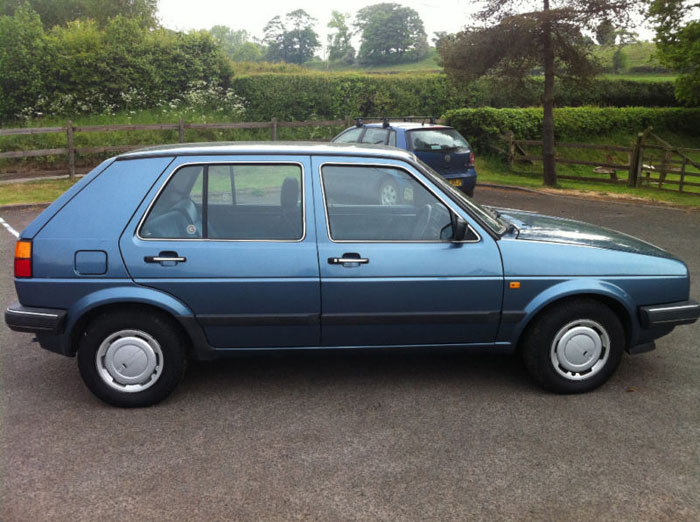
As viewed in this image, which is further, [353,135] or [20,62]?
[20,62]

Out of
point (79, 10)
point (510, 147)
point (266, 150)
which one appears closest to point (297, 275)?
point (266, 150)

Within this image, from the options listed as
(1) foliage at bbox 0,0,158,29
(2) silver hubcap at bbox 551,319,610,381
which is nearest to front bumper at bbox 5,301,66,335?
(2) silver hubcap at bbox 551,319,610,381

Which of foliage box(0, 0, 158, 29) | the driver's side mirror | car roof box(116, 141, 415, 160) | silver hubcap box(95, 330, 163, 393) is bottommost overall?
silver hubcap box(95, 330, 163, 393)

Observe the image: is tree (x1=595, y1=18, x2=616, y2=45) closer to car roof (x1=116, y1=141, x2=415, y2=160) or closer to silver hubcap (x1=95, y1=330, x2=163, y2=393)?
car roof (x1=116, y1=141, x2=415, y2=160)

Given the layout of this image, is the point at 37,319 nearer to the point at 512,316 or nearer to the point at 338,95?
the point at 512,316

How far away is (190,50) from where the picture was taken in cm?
2591

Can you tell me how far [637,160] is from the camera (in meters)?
18.6

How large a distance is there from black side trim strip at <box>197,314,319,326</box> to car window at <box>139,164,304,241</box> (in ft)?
1.64

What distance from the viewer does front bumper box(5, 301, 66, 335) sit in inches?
168

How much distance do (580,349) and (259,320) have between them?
2109 mm

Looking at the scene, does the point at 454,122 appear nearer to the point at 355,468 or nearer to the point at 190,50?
the point at 190,50

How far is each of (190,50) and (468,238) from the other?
77.9 ft


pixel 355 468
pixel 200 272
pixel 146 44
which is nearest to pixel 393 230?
pixel 200 272

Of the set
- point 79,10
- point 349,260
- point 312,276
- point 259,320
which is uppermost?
point 79,10
